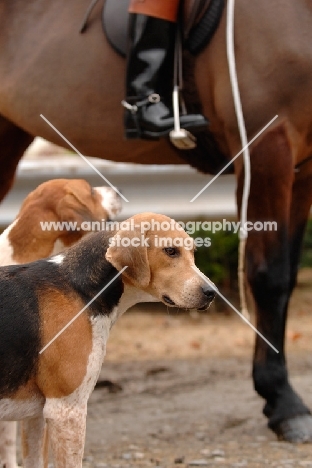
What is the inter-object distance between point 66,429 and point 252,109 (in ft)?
7.22

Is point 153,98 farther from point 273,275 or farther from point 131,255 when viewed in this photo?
point 131,255

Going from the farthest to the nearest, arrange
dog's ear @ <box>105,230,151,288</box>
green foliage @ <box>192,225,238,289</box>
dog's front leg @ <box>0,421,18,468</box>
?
green foliage @ <box>192,225,238,289</box>
dog's front leg @ <box>0,421,18,468</box>
dog's ear @ <box>105,230,151,288</box>

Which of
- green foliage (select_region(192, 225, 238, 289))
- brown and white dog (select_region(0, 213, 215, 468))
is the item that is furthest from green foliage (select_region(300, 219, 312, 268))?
brown and white dog (select_region(0, 213, 215, 468))

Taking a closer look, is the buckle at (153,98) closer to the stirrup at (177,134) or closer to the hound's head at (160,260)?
the stirrup at (177,134)

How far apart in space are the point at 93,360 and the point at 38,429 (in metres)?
0.59

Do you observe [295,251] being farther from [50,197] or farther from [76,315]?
[76,315]

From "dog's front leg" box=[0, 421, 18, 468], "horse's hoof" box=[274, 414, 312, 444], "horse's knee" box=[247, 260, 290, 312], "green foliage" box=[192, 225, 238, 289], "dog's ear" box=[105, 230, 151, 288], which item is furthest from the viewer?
"green foliage" box=[192, 225, 238, 289]

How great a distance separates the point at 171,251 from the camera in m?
3.36

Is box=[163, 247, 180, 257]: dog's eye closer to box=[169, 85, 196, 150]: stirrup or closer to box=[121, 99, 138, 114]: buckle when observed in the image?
box=[169, 85, 196, 150]: stirrup

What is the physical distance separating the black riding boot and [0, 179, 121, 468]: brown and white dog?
2.80 ft

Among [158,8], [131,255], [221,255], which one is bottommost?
[221,255]

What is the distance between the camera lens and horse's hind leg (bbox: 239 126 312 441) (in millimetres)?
4840

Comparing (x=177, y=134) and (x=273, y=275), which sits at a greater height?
(x=177, y=134)

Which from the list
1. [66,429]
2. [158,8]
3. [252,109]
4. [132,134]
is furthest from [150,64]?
[66,429]
